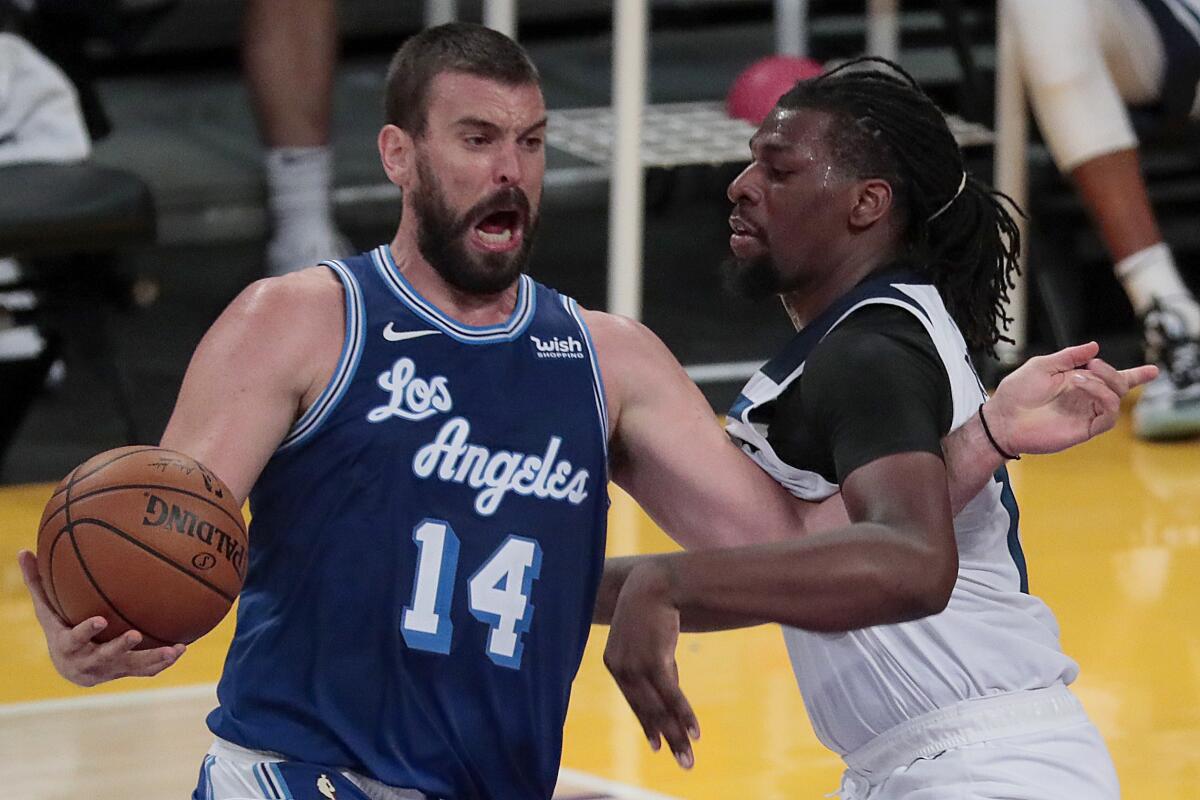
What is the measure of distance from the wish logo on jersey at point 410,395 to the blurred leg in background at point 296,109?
4.14m

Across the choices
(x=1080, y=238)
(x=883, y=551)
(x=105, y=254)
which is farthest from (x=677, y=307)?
(x=883, y=551)

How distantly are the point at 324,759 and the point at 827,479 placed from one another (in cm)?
82

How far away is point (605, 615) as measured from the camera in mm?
3367

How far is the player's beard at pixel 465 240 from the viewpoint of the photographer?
10.5 feet

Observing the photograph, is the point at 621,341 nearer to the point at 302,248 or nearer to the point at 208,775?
the point at 208,775

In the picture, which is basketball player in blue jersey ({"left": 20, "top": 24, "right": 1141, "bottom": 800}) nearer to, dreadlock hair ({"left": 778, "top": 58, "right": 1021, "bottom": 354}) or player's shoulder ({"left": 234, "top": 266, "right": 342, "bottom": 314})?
player's shoulder ({"left": 234, "top": 266, "right": 342, "bottom": 314})

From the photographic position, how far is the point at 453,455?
10.4 ft

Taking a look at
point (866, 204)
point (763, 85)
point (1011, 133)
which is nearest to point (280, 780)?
point (866, 204)

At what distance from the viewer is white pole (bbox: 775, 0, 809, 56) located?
8672mm

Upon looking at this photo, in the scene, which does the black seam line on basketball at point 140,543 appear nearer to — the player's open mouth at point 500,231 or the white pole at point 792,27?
the player's open mouth at point 500,231

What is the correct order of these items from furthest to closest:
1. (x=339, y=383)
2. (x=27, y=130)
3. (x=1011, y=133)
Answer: (x=1011, y=133)
(x=27, y=130)
(x=339, y=383)

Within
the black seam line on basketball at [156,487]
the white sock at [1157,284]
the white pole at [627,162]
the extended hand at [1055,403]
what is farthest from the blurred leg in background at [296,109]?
the extended hand at [1055,403]

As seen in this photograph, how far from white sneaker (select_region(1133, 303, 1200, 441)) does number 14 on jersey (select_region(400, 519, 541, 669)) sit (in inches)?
158

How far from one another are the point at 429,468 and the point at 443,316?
243mm
